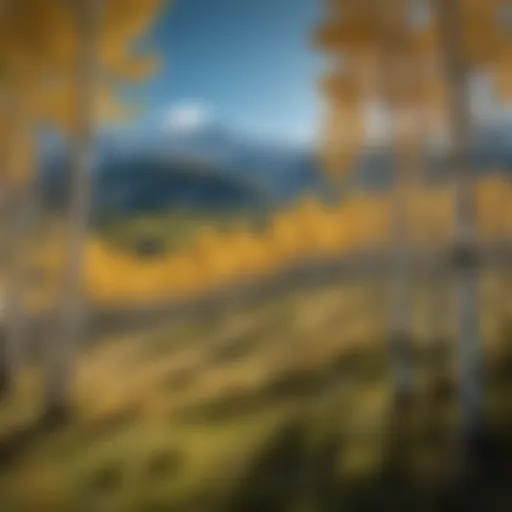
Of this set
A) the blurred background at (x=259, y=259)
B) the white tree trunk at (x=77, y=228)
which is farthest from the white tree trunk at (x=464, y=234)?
the white tree trunk at (x=77, y=228)

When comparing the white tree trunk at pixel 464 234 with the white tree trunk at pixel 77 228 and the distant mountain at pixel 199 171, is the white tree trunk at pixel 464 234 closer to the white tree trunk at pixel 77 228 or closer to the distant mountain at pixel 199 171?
the distant mountain at pixel 199 171

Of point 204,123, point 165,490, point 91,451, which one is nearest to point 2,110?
point 204,123

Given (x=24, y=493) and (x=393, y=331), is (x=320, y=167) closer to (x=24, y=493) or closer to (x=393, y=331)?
(x=393, y=331)

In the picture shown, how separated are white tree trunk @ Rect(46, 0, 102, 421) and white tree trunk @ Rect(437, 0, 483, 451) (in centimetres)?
71

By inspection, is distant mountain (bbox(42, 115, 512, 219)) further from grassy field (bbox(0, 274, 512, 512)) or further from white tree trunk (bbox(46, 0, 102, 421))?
grassy field (bbox(0, 274, 512, 512))

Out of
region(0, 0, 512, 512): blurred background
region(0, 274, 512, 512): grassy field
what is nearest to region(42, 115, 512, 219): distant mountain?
region(0, 0, 512, 512): blurred background

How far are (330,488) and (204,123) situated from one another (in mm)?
748

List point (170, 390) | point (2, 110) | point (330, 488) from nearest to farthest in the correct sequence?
point (330, 488) < point (170, 390) < point (2, 110)

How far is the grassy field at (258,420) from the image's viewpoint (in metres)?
1.66

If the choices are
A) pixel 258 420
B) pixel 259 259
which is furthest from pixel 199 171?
pixel 258 420

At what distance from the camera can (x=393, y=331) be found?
172 centimetres

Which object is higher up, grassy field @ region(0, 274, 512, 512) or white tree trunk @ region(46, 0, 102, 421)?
white tree trunk @ region(46, 0, 102, 421)

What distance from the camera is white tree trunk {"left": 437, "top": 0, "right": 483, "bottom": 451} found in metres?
1.67

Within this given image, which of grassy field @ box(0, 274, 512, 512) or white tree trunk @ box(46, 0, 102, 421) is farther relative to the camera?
white tree trunk @ box(46, 0, 102, 421)
